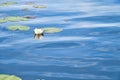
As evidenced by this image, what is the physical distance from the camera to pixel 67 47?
4.04m

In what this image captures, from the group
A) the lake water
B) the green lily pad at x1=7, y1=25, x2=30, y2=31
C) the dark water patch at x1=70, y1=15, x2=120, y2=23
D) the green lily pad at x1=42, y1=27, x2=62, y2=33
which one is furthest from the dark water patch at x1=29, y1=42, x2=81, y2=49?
the dark water patch at x1=70, y1=15, x2=120, y2=23

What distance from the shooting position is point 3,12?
6.13 meters

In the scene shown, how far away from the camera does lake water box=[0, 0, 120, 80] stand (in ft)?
10.9

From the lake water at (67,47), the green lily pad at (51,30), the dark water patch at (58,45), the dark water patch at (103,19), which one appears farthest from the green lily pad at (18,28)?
the dark water patch at (103,19)

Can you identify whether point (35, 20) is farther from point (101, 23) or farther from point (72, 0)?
point (72, 0)

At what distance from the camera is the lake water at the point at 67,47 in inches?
130

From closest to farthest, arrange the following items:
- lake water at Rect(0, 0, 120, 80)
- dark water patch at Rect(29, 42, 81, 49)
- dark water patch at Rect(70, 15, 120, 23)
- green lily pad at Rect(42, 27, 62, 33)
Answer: lake water at Rect(0, 0, 120, 80)
dark water patch at Rect(29, 42, 81, 49)
green lily pad at Rect(42, 27, 62, 33)
dark water patch at Rect(70, 15, 120, 23)

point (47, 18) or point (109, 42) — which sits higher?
point (47, 18)

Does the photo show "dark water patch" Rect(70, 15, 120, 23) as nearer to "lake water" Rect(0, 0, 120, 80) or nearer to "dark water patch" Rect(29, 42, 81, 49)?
"lake water" Rect(0, 0, 120, 80)

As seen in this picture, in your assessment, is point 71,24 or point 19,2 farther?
point 19,2

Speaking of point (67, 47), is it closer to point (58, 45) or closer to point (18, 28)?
point (58, 45)

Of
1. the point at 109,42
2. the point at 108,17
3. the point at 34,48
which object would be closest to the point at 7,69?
the point at 34,48

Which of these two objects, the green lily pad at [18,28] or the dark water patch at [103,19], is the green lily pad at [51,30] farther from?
the dark water patch at [103,19]

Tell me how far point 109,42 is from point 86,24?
97 cm
